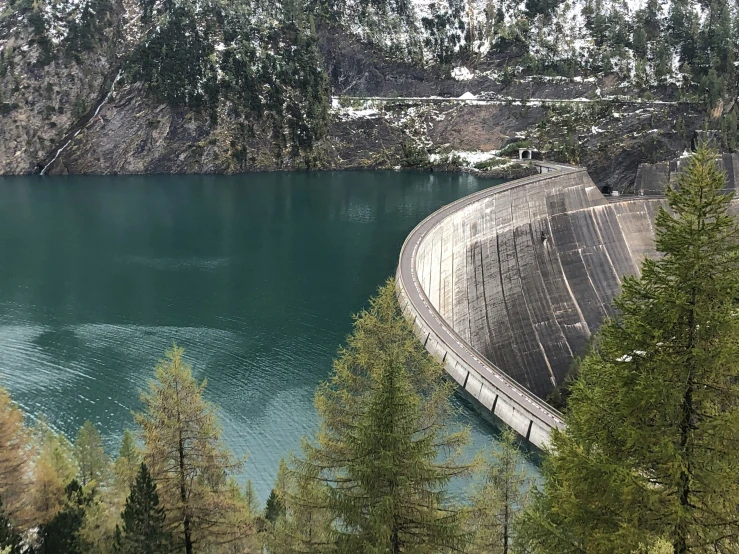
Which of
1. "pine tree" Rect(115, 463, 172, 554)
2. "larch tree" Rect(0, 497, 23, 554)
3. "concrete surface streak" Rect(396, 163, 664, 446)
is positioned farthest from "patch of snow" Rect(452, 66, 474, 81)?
"pine tree" Rect(115, 463, 172, 554)

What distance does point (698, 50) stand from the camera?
126 metres

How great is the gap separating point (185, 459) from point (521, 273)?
116 feet

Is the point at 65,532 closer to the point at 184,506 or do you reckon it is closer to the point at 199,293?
the point at 184,506

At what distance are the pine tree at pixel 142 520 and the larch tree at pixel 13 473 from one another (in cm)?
518

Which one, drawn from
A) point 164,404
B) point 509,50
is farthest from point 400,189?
point 164,404

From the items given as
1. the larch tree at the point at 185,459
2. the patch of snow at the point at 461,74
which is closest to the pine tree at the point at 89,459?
the larch tree at the point at 185,459

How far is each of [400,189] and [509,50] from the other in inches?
2127

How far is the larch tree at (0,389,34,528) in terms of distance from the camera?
15984 millimetres

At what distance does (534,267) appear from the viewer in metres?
46.2

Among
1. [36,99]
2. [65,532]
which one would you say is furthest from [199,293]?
[36,99]

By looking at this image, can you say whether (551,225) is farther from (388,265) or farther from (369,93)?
(369,93)

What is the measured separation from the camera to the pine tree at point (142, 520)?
12547 millimetres

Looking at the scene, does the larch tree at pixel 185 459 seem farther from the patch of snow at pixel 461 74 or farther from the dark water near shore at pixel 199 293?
the patch of snow at pixel 461 74

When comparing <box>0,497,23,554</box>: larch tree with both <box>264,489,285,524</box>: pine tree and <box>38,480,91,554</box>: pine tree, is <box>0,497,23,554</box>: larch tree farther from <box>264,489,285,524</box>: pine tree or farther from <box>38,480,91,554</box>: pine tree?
<box>264,489,285,524</box>: pine tree
